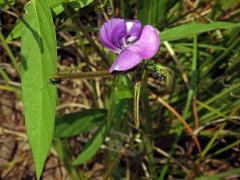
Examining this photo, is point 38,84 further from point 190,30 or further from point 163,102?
point 163,102

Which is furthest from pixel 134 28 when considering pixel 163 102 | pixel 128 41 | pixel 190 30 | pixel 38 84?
pixel 163 102

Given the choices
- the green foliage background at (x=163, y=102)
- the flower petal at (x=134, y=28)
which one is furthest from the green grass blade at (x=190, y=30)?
the flower petal at (x=134, y=28)

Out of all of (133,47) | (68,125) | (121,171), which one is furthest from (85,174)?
(133,47)

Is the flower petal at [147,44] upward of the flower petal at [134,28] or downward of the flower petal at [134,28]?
downward

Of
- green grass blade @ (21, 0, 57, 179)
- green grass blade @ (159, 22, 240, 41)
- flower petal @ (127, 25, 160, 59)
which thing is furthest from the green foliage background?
Answer: flower petal @ (127, 25, 160, 59)

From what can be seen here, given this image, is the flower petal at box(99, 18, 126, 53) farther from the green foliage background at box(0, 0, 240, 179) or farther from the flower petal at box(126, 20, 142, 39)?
the green foliage background at box(0, 0, 240, 179)

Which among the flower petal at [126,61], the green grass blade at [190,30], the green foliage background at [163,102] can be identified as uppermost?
the green grass blade at [190,30]

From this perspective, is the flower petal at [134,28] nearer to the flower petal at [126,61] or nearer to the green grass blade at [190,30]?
the flower petal at [126,61]
